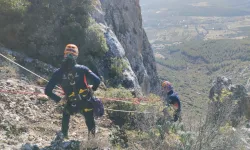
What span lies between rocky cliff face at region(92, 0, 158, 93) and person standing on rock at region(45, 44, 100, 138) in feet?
41.2

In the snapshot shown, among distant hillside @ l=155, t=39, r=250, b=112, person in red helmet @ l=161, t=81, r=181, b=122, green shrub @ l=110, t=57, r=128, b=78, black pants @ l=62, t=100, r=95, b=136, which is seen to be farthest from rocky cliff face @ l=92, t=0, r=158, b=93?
distant hillside @ l=155, t=39, r=250, b=112

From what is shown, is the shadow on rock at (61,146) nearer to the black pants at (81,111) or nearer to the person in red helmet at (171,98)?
the black pants at (81,111)

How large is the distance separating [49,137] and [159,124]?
2.91 meters

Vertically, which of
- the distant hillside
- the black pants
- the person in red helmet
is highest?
the black pants

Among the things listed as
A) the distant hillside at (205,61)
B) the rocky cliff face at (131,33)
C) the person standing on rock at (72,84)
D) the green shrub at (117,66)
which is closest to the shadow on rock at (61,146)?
the person standing on rock at (72,84)

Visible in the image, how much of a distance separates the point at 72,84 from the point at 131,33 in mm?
19354

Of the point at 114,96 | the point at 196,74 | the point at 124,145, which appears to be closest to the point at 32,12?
the point at 114,96

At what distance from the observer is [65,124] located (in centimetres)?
798

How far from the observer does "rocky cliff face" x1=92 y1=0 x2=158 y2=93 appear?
22.4m

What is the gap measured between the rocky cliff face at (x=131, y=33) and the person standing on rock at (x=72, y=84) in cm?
1256

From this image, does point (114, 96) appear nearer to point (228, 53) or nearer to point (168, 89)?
point (168, 89)

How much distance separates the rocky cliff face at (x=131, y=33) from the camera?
73.4 feet

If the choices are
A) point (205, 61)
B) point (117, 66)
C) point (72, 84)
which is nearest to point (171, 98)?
point (117, 66)

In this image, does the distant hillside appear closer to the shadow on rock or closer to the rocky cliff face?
the rocky cliff face
